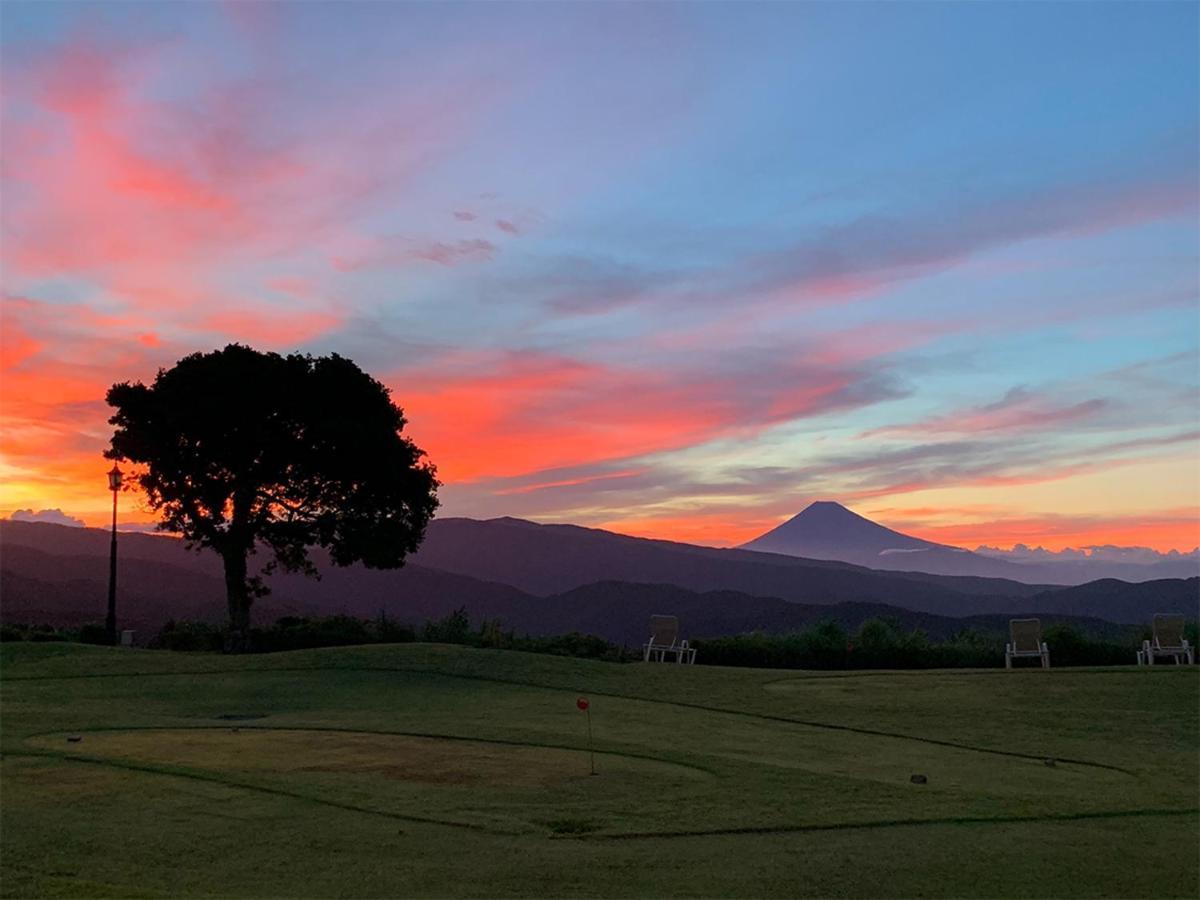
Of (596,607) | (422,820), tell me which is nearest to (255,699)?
(422,820)

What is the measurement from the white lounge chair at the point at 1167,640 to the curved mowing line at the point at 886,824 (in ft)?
56.6

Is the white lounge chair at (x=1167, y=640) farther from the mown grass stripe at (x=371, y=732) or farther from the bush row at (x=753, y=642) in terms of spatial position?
the mown grass stripe at (x=371, y=732)

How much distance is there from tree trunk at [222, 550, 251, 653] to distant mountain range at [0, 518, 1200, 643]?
2424 centimetres

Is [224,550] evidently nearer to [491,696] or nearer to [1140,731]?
[491,696]

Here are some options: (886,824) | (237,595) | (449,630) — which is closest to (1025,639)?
(449,630)

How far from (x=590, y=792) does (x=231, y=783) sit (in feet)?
11.4

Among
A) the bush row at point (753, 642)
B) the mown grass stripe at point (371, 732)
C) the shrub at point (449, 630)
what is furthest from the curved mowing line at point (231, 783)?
the shrub at point (449, 630)

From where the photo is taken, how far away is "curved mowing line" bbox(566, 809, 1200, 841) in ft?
27.0

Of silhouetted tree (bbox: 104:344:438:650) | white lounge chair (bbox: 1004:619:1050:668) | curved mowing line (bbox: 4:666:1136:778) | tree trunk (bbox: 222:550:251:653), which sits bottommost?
curved mowing line (bbox: 4:666:1136:778)

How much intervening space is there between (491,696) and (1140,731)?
10.7 m

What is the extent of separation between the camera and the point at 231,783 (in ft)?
32.8

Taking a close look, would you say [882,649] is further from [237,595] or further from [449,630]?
[237,595]

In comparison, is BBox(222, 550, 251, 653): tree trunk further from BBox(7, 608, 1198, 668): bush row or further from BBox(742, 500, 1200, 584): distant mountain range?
BBox(742, 500, 1200, 584): distant mountain range

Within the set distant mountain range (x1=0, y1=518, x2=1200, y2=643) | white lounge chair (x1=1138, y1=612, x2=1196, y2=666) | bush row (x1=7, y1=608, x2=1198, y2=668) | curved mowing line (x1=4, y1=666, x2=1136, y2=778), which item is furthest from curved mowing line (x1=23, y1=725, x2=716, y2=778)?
distant mountain range (x1=0, y1=518, x2=1200, y2=643)
